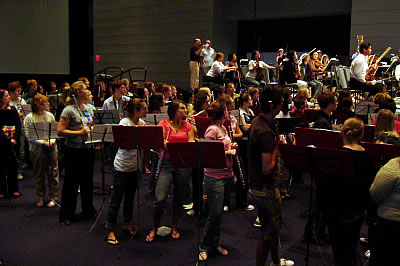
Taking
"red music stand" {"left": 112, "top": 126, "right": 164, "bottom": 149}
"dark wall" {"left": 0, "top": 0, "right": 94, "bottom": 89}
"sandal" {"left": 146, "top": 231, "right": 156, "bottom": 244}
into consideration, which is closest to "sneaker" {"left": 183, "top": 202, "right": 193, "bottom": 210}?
"sandal" {"left": 146, "top": 231, "right": 156, "bottom": 244}

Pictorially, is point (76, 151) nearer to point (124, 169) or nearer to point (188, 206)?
point (124, 169)

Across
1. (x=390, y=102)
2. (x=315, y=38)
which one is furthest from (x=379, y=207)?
(x=315, y=38)

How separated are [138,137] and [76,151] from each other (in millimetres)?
1330

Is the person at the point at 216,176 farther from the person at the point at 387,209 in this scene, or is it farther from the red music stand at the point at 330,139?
the person at the point at 387,209

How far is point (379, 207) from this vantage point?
3736mm

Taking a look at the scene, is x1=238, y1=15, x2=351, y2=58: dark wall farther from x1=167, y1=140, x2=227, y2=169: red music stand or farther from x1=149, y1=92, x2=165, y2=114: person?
x1=167, y1=140, x2=227, y2=169: red music stand

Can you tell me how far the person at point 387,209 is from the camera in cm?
357

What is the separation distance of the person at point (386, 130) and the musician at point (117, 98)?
451cm

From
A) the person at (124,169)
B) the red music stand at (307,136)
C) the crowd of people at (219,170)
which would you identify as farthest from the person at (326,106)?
the person at (124,169)

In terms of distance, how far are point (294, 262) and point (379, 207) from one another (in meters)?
1.65

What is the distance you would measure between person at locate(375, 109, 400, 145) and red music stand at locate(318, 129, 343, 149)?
1.42 feet

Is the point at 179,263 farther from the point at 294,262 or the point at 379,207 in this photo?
the point at 379,207

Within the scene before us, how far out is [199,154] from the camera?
455 centimetres

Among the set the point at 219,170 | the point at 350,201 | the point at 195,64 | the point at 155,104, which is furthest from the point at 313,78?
the point at 350,201
